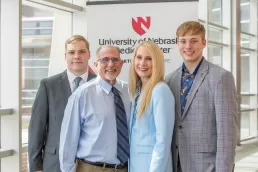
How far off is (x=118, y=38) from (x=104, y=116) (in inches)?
66.1

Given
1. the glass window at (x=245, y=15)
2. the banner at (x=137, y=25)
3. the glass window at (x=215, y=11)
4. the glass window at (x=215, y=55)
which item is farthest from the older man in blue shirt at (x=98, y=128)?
the glass window at (x=245, y=15)

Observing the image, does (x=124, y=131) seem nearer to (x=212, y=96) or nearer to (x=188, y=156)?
(x=188, y=156)

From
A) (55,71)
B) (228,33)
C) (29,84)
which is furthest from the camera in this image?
(228,33)

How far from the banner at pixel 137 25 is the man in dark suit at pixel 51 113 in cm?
112

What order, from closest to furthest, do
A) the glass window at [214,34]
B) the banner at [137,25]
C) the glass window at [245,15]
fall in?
the banner at [137,25] < the glass window at [214,34] < the glass window at [245,15]

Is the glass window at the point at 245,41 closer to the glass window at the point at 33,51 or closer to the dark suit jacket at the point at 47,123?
the glass window at the point at 33,51

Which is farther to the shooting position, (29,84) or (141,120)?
(29,84)

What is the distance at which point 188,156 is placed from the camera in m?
2.51

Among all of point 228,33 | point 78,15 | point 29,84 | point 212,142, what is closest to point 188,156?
point 212,142

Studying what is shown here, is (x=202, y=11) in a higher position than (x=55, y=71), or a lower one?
higher

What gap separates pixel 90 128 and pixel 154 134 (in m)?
0.40

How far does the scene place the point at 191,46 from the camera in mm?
2521

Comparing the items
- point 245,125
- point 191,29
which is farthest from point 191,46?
point 245,125

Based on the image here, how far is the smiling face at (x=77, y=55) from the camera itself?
290 centimetres
